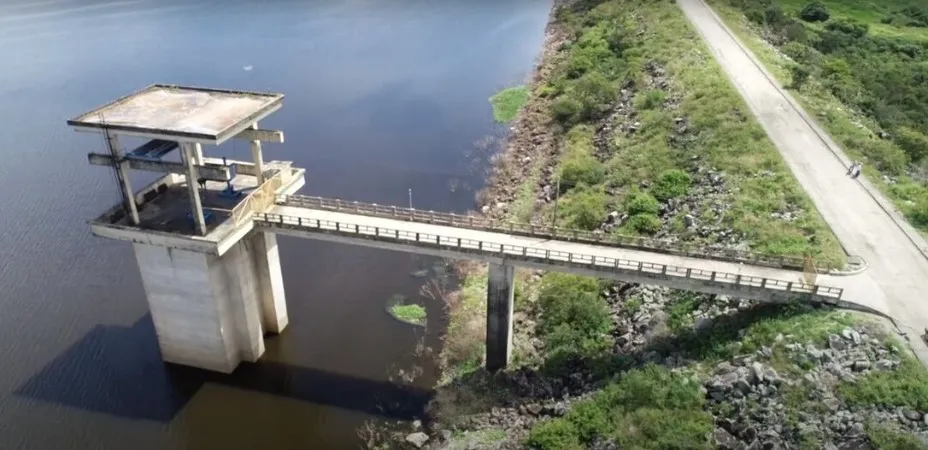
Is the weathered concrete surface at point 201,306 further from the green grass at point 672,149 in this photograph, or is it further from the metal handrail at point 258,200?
the green grass at point 672,149

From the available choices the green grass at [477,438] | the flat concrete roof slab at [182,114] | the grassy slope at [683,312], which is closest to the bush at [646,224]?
the grassy slope at [683,312]

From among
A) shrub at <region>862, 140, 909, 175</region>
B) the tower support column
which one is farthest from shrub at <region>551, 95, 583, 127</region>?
the tower support column

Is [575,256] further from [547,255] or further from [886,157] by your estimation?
[886,157]

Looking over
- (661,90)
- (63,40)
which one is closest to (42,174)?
(63,40)

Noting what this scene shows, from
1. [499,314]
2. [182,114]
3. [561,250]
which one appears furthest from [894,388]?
[182,114]

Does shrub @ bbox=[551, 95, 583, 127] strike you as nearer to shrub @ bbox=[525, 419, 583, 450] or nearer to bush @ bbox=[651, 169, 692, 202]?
bush @ bbox=[651, 169, 692, 202]

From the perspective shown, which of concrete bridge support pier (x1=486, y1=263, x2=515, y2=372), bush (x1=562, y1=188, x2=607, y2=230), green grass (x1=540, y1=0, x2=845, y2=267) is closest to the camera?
concrete bridge support pier (x1=486, y1=263, x2=515, y2=372)

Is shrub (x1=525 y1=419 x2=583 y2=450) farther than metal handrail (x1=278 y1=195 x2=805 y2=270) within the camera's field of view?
No
